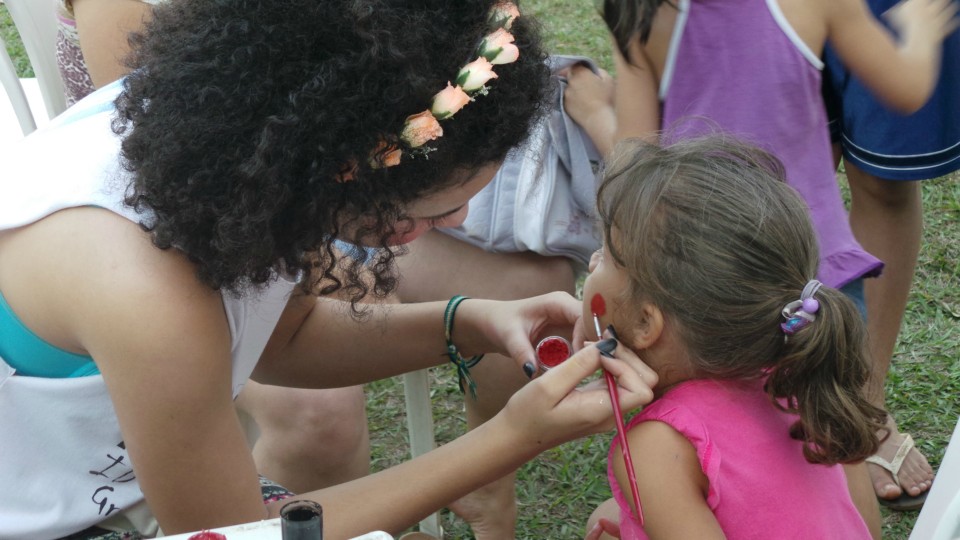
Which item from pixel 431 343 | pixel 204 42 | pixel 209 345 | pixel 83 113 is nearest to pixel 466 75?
pixel 204 42

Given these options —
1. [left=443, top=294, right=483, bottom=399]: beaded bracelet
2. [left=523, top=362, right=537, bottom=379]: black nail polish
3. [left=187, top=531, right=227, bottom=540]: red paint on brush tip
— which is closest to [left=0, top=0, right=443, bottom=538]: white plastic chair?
[left=443, top=294, right=483, bottom=399]: beaded bracelet

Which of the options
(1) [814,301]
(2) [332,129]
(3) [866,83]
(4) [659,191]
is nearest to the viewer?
(2) [332,129]

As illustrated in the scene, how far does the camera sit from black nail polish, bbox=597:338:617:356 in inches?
56.6

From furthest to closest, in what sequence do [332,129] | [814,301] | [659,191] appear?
[659,191] → [814,301] → [332,129]

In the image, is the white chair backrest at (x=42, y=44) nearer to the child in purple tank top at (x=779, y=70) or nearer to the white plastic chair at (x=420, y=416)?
the white plastic chair at (x=420, y=416)

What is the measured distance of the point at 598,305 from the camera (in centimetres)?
155

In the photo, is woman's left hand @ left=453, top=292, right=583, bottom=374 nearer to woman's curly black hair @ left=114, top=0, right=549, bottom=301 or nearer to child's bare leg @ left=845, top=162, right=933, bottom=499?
woman's curly black hair @ left=114, top=0, right=549, bottom=301

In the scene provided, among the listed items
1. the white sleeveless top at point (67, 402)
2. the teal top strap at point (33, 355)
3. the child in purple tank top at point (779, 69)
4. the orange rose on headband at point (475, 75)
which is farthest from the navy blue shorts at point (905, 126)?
the teal top strap at point (33, 355)

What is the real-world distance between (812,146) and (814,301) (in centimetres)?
69

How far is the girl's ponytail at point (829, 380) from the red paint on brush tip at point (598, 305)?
26 centimetres

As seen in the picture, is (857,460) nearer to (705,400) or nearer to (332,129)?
(705,400)

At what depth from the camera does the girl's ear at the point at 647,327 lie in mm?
1462

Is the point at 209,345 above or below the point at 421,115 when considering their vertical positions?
below

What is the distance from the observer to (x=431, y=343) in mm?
1926
